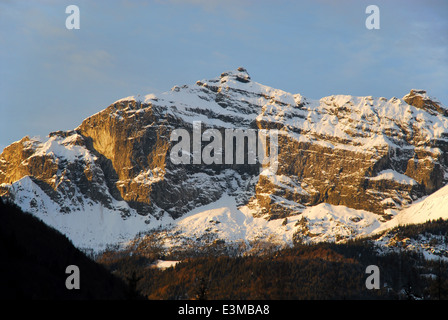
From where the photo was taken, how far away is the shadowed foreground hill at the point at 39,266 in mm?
129125

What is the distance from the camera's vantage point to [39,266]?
142000 mm

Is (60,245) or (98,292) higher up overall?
(60,245)

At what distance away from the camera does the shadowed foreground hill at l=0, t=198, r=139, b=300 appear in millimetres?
129125

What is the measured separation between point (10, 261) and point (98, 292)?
2337cm

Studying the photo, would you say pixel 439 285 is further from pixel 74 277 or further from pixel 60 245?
pixel 60 245
